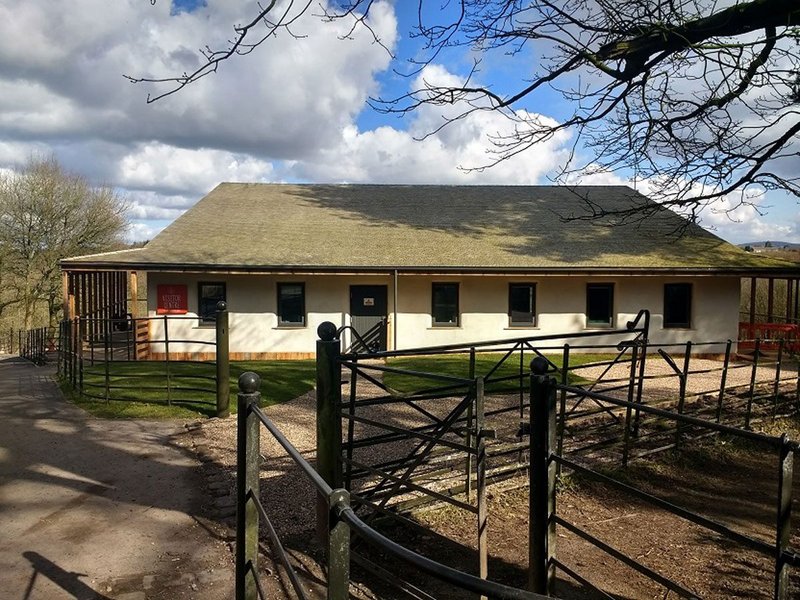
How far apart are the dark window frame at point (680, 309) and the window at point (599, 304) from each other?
160cm

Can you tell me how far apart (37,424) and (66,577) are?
5.50 m

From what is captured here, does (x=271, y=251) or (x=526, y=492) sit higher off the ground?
(x=271, y=251)

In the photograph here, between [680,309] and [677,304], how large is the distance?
7.3 inches

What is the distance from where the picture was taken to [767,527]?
5.51m


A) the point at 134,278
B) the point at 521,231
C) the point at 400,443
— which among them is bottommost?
the point at 400,443

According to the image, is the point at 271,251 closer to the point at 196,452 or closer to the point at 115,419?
the point at 115,419

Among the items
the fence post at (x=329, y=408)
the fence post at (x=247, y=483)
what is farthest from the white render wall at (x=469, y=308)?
the fence post at (x=247, y=483)

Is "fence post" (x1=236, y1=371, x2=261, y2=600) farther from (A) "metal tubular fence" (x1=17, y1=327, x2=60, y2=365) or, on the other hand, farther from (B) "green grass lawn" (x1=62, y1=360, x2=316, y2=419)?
(A) "metal tubular fence" (x1=17, y1=327, x2=60, y2=365)

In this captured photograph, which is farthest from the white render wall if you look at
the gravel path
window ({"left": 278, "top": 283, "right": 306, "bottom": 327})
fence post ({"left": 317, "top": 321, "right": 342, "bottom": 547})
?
fence post ({"left": 317, "top": 321, "right": 342, "bottom": 547})

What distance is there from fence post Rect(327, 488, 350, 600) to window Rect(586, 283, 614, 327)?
16980mm

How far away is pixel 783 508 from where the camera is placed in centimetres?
227

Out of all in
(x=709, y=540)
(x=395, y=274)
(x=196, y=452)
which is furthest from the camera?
(x=395, y=274)

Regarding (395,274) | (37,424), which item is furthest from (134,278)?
(37,424)

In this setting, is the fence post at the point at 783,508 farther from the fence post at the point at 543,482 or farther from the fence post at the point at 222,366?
the fence post at the point at 222,366
